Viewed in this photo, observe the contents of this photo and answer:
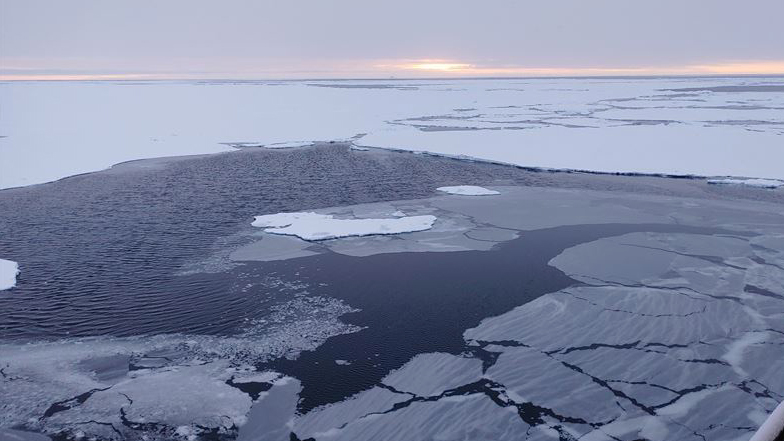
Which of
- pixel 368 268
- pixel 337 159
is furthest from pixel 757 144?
pixel 368 268


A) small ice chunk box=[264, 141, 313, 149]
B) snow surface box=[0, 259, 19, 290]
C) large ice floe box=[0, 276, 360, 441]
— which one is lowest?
large ice floe box=[0, 276, 360, 441]

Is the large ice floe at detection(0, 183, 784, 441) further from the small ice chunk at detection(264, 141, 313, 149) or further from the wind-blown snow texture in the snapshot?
the small ice chunk at detection(264, 141, 313, 149)

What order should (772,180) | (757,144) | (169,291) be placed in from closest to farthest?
(169,291), (772,180), (757,144)

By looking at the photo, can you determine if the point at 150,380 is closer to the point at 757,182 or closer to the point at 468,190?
the point at 468,190

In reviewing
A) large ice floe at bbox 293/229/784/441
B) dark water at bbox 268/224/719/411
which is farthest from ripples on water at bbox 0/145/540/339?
large ice floe at bbox 293/229/784/441

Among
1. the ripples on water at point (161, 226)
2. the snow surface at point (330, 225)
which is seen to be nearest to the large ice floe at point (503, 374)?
the ripples on water at point (161, 226)

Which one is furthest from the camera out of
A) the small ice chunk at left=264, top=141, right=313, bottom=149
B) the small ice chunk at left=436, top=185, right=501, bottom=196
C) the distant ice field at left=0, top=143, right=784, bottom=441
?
the small ice chunk at left=264, top=141, right=313, bottom=149

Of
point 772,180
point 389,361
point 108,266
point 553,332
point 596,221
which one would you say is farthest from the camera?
point 772,180

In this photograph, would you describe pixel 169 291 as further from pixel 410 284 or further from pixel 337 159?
pixel 337 159
